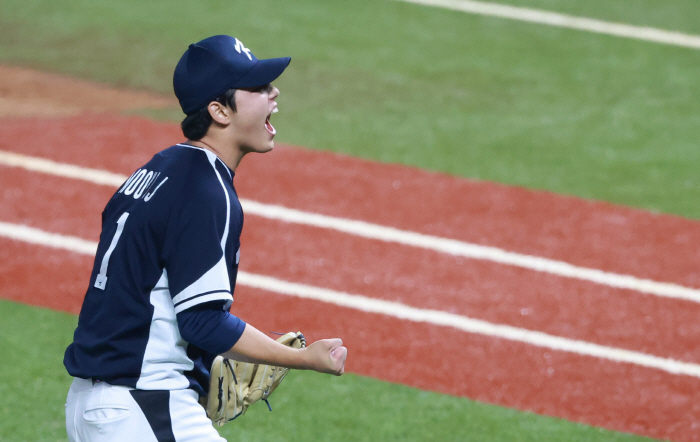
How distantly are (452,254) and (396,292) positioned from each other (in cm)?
70

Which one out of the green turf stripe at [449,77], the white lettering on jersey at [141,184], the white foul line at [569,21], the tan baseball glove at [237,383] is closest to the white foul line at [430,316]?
the green turf stripe at [449,77]

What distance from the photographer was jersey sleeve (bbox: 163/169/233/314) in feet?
9.05

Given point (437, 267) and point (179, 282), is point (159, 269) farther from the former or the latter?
point (437, 267)

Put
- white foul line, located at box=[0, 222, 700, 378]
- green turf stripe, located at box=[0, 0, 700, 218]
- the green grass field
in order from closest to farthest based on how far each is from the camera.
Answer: white foul line, located at box=[0, 222, 700, 378], the green grass field, green turf stripe, located at box=[0, 0, 700, 218]

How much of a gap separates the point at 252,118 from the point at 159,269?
56 cm

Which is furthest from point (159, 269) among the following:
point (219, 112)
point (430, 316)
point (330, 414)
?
point (430, 316)

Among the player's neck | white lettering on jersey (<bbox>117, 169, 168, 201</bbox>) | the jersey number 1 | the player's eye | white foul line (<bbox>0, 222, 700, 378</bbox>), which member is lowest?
white foul line (<bbox>0, 222, 700, 378</bbox>)

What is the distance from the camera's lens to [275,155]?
26.0ft

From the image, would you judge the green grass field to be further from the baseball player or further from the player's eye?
the player's eye

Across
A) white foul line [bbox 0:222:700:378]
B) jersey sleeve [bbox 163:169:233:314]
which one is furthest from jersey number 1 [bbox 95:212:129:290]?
white foul line [bbox 0:222:700:378]

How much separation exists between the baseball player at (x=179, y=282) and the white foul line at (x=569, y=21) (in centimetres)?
820

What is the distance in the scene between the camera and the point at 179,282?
2770 millimetres

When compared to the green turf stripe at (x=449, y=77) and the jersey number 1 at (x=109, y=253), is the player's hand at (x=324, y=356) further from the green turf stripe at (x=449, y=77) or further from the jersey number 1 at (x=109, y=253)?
the green turf stripe at (x=449, y=77)

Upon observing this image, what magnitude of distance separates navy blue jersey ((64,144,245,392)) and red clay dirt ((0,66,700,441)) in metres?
2.47
